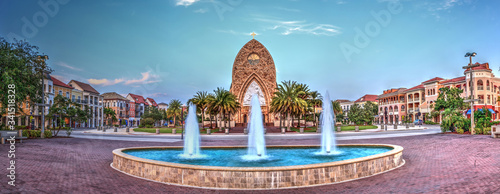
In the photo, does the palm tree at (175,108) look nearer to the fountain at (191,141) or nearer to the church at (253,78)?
the church at (253,78)

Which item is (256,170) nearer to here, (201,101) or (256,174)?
(256,174)

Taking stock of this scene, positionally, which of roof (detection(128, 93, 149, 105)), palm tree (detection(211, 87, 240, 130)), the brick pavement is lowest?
the brick pavement

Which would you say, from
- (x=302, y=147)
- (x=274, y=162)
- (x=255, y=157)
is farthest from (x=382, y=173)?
(x=302, y=147)

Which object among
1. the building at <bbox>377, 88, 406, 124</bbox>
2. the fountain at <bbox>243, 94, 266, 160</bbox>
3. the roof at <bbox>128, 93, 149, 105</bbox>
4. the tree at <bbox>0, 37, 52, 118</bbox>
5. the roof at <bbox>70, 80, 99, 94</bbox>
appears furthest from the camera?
the roof at <bbox>128, 93, 149, 105</bbox>

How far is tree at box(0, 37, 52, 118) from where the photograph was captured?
73.1 feet

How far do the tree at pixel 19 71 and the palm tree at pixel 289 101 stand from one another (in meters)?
28.9

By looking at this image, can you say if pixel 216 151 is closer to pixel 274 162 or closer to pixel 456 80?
pixel 274 162

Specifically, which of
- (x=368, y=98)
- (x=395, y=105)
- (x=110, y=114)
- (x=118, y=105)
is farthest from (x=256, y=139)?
(x=368, y=98)

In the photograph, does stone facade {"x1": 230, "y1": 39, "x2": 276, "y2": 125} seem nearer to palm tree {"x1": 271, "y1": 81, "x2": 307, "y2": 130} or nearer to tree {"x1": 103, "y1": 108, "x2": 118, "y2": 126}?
palm tree {"x1": 271, "y1": 81, "x2": 307, "y2": 130}

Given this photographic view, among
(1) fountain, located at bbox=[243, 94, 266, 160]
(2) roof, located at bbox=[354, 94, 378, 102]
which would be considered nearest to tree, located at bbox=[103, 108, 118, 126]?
(1) fountain, located at bbox=[243, 94, 266, 160]

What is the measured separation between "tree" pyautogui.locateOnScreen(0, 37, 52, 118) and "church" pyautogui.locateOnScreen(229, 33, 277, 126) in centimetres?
3747

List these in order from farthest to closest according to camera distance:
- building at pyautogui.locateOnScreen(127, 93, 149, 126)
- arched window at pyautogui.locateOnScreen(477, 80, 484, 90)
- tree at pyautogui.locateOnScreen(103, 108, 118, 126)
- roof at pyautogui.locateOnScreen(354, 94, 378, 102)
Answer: roof at pyautogui.locateOnScreen(354, 94, 378, 102)
building at pyautogui.locateOnScreen(127, 93, 149, 126)
tree at pyautogui.locateOnScreen(103, 108, 118, 126)
arched window at pyautogui.locateOnScreen(477, 80, 484, 90)

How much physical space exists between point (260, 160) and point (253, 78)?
4993 centimetres

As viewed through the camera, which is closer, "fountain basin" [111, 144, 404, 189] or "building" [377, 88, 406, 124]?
"fountain basin" [111, 144, 404, 189]
